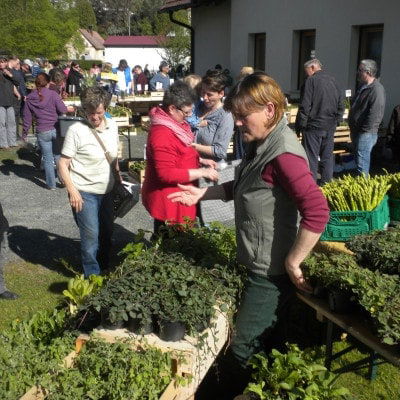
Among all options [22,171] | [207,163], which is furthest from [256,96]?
[22,171]

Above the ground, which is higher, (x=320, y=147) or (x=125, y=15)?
(x=125, y=15)

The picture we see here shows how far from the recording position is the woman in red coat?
12.8ft

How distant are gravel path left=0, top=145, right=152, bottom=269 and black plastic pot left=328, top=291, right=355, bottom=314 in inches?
134

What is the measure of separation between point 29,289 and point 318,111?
4.71 metres

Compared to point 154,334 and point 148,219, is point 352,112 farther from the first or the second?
point 154,334

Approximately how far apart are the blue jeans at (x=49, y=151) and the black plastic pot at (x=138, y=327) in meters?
6.45

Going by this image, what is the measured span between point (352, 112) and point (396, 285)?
5.30 meters

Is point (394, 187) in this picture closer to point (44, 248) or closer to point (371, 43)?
point (44, 248)

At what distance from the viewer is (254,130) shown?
2.63m

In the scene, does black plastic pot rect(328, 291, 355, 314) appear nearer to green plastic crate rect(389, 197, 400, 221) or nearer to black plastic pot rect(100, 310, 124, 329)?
black plastic pot rect(100, 310, 124, 329)

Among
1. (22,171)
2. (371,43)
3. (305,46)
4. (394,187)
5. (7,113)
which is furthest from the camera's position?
(305,46)

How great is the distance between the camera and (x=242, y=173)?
9.05ft

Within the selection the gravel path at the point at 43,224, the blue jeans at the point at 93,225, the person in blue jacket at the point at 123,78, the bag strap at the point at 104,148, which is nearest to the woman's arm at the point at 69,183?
the blue jeans at the point at 93,225

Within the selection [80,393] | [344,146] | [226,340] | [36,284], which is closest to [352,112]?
[344,146]
